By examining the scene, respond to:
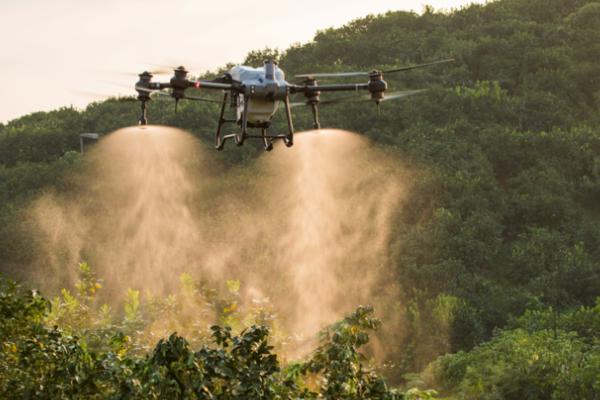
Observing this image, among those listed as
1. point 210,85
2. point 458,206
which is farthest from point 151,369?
point 458,206

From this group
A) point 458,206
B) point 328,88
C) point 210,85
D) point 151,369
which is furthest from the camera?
point 458,206

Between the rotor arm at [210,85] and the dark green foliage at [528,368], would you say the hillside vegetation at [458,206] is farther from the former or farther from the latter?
the rotor arm at [210,85]

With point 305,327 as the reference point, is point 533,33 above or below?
above

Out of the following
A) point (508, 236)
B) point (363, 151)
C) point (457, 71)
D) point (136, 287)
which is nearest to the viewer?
point (136, 287)

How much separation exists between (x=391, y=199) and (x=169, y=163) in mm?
13680

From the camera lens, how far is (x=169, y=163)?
6175cm

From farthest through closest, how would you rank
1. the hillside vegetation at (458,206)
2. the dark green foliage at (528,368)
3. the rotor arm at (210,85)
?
the dark green foliage at (528,368)
the rotor arm at (210,85)
the hillside vegetation at (458,206)

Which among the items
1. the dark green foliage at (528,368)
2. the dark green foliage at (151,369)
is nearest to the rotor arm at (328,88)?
the dark green foliage at (151,369)

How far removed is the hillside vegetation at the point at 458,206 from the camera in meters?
14.6

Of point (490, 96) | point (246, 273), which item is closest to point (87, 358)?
point (246, 273)

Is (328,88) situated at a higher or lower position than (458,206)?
higher

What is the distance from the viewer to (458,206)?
2056 inches

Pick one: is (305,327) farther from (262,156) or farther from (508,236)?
(262,156)

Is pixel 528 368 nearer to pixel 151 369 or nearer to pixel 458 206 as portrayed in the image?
pixel 458 206
